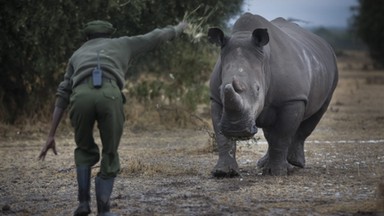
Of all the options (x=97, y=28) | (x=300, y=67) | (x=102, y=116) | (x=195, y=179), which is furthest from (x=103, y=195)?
(x=300, y=67)

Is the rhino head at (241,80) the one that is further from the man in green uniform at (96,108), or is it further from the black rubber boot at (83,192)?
the black rubber boot at (83,192)

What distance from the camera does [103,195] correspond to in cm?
737

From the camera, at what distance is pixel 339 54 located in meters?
62.3

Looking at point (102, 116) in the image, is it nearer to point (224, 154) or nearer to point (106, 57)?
point (106, 57)

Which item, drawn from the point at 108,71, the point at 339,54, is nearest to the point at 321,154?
the point at 108,71

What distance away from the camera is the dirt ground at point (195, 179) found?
802cm

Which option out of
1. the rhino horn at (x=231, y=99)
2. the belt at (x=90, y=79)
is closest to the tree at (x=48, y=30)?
the rhino horn at (x=231, y=99)

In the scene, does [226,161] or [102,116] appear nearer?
[102,116]

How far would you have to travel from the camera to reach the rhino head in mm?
8727

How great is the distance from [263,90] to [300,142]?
2.20 m

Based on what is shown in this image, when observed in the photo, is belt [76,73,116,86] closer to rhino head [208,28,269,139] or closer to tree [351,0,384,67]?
rhino head [208,28,269,139]

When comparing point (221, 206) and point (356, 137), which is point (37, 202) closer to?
point (221, 206)

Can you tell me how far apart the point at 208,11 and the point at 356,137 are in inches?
156

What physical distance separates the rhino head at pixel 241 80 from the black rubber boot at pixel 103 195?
1.74 m
